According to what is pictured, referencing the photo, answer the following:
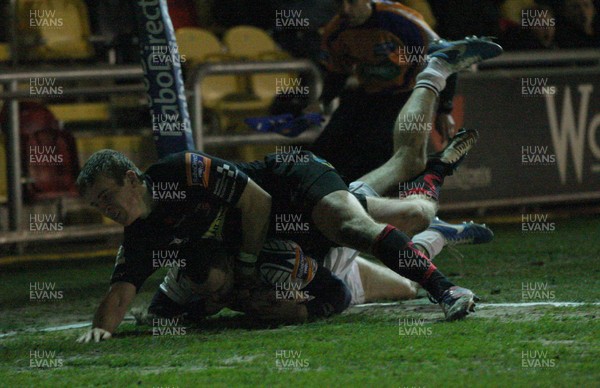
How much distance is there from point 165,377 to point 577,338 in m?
2.10

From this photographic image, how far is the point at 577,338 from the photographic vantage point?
5.85m

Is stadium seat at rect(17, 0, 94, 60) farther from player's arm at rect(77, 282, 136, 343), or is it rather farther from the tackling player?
player's arm at rect(77, 282, 136, 343)

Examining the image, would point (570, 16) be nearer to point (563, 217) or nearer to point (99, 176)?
point (563, 217)

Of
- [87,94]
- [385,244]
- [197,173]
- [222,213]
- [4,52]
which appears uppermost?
[4,52]

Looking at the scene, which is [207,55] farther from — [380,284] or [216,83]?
[380,284]

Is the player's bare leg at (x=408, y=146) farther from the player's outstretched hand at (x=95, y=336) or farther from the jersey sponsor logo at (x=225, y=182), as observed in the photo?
the player's outstretched hand at (x=95, y=336)

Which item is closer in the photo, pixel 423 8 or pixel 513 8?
pixel 423 8

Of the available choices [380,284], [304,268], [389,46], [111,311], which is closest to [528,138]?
[389,46]

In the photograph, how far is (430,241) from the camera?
7586 mm

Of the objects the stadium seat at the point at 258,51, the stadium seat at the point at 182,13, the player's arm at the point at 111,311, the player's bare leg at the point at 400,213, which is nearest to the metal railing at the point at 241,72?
the stadium seat at the point at 258,51

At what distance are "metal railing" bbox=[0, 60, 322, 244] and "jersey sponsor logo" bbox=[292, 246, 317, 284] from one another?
4.07 metres

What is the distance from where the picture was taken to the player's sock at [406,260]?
251 inches

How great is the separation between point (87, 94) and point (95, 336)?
4.51 m

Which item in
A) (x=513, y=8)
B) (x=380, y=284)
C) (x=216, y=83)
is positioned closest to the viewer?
(x=380, y=284)
